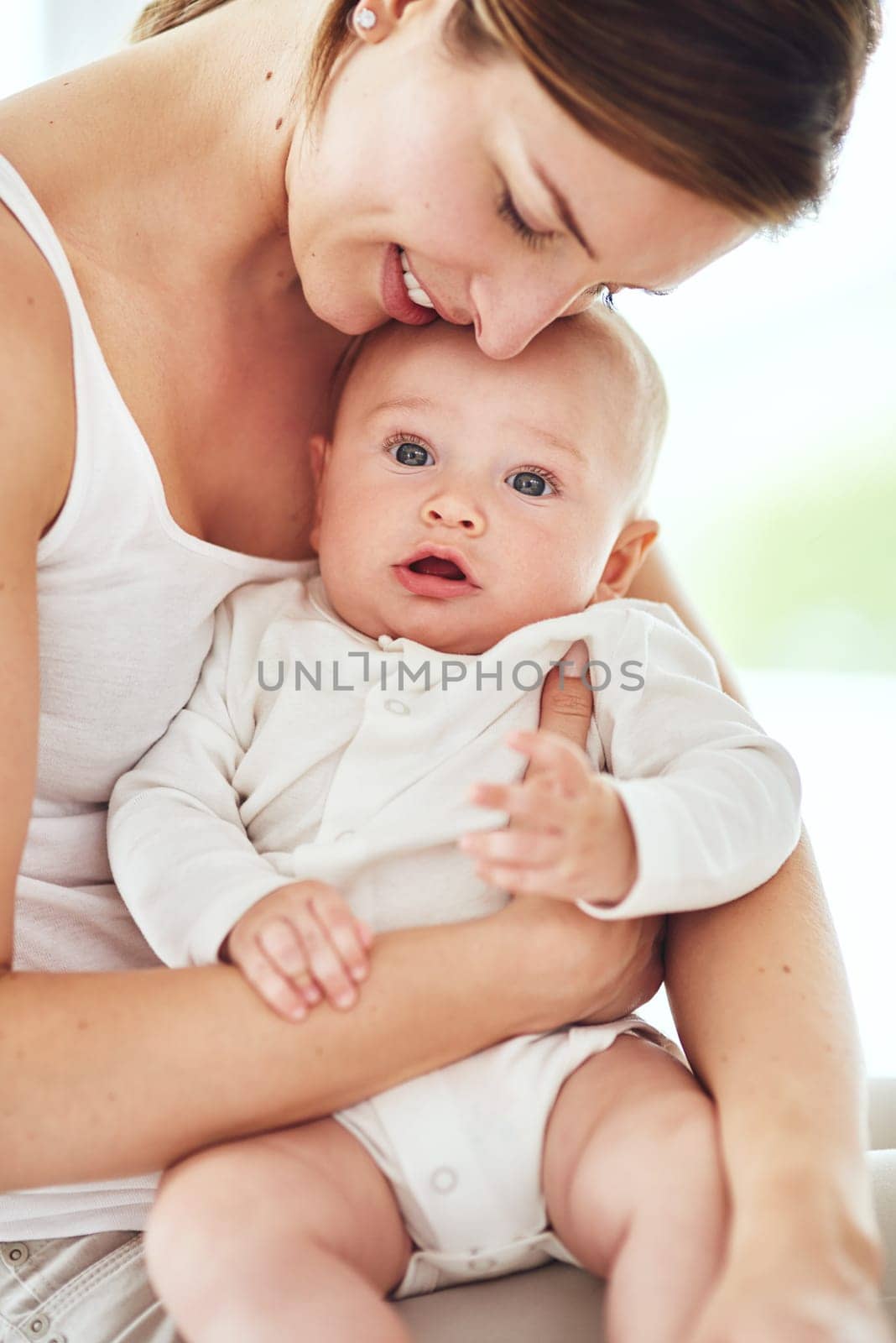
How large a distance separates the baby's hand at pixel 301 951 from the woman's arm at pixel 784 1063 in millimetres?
311

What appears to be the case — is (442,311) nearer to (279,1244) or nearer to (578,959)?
(578,959)

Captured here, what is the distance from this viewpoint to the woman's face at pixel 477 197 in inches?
40.6

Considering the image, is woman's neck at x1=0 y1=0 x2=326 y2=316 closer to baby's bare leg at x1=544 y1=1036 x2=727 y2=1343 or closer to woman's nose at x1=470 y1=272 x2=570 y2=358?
woman's nose at x1=470 y1=272 x2=570 y2=358

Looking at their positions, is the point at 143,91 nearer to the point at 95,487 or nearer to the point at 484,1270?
the point at 95,487

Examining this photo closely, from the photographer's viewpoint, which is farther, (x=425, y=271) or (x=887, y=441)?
(x=887, y=441)

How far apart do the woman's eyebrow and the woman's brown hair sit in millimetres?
49

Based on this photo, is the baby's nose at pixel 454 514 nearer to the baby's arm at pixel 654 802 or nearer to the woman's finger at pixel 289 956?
the baby's arm at pixel 654 802

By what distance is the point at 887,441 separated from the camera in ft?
11.7

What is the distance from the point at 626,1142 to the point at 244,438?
0.82 metres

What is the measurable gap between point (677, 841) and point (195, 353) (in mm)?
680

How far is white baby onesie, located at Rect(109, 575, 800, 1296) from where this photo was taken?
1054 millimetres

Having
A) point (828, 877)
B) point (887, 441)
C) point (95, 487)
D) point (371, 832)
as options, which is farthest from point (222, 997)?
point (887, 441)

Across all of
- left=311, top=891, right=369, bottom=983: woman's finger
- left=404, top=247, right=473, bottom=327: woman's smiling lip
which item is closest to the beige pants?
left=311, top=891, right=369, bottom=983: woman's finger

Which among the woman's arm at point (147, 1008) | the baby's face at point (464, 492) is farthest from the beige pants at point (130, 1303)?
the baby's face at point (464, 492)
